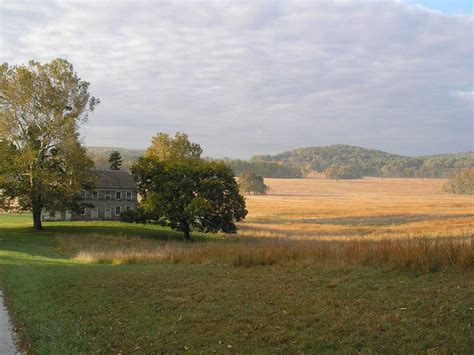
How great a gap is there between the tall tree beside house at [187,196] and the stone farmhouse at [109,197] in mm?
15064

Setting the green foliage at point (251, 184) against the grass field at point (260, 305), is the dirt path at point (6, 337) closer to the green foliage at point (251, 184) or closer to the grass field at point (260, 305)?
the grass field at point (260, 305)

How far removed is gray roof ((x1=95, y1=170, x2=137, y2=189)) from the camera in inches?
2613

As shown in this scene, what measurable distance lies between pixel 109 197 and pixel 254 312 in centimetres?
6077

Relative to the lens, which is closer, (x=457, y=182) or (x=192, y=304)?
(x=192, y=304)

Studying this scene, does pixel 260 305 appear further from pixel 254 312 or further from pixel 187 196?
pixel 187 196

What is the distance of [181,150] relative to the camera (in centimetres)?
7194

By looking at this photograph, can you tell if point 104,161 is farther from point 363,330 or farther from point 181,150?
point 363,330

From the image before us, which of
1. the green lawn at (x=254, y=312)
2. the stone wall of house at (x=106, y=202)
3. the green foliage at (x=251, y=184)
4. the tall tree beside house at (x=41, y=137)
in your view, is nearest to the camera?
the green lawn at (x=254, y=312)

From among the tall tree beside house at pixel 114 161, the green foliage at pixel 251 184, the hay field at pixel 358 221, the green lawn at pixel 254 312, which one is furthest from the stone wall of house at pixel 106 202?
the green foliage at pixel 251 184

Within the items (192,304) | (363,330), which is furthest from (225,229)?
(363,330)

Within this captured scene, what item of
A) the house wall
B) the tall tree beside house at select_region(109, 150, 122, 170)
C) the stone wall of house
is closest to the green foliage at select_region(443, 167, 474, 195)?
the tall tree beside house at select_region(109, 150, 122, 170)

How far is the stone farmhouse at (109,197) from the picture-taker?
65938 mm

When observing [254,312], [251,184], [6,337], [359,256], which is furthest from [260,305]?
[251,184]

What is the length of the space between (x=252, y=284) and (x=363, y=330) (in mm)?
4816
